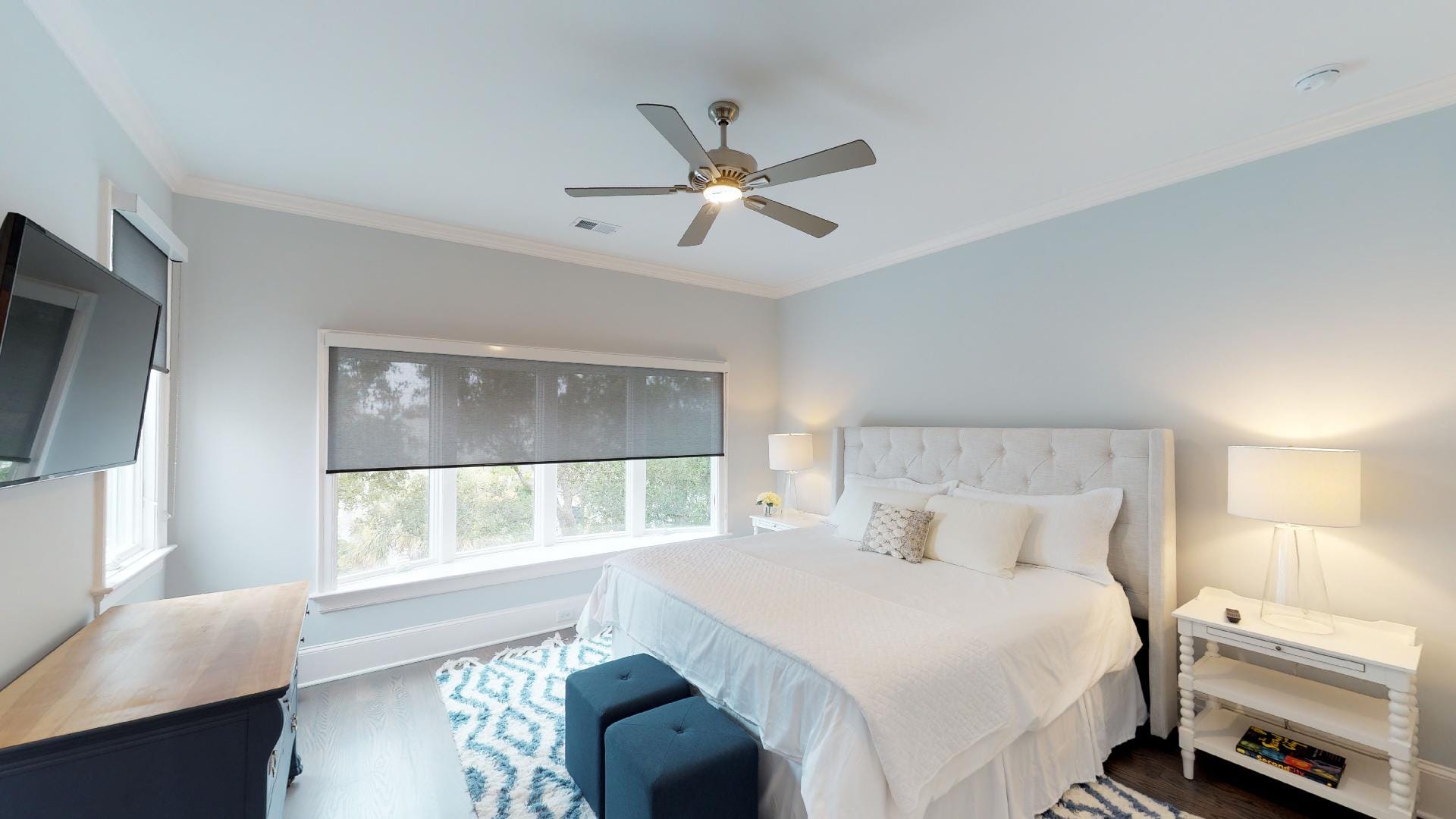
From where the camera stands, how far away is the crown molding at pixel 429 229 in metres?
2.96

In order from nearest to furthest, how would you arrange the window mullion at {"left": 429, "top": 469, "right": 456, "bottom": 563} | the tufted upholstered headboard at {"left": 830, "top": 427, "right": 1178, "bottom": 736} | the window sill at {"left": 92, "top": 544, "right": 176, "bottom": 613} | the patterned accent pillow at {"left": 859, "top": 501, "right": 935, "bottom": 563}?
1. the window sill at {"left": 92, "top": 544, "right": 176, "bottom": 613}
2. the tufted upholstered headboard at {"left": 830, "top": 427, "right": 1178, "bottom": 736}
3. the patterned accent pillow at {"left": 859, "top": 501, "right": 935, "bottom": 563}
4. the window mullion at {"left": 429, "top": 469, "right": 456, "bottom": 563}

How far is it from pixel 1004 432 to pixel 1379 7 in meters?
2.14

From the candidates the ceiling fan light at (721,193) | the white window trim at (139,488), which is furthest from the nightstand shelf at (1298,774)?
the white window trim at (139,488)

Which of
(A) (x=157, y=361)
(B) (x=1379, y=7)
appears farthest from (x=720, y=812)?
(B) (x=1379, y=7)

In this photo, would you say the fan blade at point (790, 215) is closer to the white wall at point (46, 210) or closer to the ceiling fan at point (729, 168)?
the ceiling fan at point (729, 168)

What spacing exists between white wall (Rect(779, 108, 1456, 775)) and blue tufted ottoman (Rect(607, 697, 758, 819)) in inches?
93.5

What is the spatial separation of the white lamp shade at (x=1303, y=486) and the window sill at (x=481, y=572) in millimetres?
3594

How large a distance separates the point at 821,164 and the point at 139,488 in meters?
3.32

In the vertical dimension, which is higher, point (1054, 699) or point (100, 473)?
point (100, 473)

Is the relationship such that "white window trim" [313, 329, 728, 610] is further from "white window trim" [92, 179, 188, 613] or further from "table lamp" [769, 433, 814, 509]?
"white window trim" [92, 179, 188, 613]

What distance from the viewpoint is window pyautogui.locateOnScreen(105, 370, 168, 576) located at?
2.48 metres

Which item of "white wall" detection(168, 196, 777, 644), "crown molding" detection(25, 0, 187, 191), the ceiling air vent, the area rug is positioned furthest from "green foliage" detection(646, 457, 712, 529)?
"crown molding" detection(25, 0, 187, 191)

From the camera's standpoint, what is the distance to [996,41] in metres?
1.83

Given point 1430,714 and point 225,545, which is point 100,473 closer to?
point 225,545
